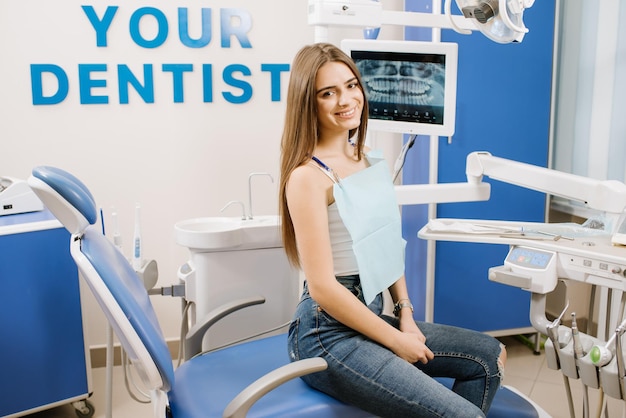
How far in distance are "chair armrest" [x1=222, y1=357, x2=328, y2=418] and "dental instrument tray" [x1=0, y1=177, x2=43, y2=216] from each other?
4.37ft

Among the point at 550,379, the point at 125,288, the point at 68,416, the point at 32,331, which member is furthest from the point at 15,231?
the point at 550,379

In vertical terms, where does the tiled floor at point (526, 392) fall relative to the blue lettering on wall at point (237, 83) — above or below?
below

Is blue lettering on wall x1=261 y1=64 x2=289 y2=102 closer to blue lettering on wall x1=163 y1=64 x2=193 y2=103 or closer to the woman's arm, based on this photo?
blue lettering on wall x1=163 y1=64 x2=193 y2=103

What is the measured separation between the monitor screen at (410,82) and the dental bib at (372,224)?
1.93ft

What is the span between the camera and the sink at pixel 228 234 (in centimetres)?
221

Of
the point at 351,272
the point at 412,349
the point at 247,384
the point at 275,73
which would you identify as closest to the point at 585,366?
the point at 412,349

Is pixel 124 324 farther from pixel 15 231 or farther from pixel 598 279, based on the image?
pixel 598 279

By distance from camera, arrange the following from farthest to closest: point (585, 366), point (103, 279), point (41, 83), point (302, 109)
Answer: point (41, 83) < point (585, 366) < point (302, 109) < point (103, 279)

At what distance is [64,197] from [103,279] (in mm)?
198

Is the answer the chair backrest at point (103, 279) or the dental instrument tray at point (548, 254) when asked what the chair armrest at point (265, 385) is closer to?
the chair backrest at point (103, 279)

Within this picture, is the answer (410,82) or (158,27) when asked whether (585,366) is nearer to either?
(410,82)

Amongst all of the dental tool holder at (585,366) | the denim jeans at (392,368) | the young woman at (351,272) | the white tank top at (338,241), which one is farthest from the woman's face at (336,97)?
the dental tool holder at (585,366)

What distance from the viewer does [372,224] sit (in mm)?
1679

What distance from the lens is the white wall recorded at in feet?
8.91
